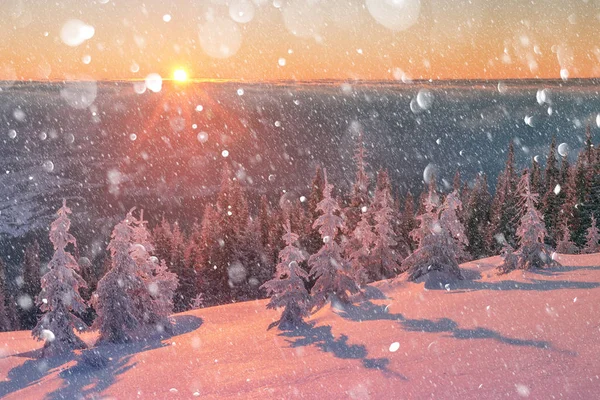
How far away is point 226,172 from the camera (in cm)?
5703

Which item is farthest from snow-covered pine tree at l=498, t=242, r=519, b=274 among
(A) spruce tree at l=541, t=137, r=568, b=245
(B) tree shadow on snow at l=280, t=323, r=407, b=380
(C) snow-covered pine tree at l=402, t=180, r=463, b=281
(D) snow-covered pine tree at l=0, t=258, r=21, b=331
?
(D) snow-covered pine tree at l=0, t=258, r=21, b=331

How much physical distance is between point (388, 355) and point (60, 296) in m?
13.1

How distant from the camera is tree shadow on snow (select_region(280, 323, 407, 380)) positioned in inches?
421

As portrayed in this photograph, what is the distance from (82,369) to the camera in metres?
14.0

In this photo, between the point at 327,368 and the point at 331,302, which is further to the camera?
the point at 331,302

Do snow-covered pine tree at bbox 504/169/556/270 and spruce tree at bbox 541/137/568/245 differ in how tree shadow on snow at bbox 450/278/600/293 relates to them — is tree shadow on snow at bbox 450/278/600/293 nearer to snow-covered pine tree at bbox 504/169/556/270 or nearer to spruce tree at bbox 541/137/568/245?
snow-covered pine tree at bbox 504/169/556/270

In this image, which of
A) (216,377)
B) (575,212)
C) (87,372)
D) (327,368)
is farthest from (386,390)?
(575,212)

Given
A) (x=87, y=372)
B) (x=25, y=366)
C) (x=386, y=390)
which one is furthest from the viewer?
(x=25, y=366)

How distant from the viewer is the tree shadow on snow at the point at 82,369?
12.1 metres

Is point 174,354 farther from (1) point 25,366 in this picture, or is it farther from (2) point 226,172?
(2) point 226,172

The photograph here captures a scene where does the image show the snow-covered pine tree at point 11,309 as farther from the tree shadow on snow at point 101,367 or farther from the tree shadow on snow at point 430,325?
the tree shadow on snow at point 430,325

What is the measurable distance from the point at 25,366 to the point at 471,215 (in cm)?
5543

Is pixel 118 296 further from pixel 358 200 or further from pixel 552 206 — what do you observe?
pixel 552 206

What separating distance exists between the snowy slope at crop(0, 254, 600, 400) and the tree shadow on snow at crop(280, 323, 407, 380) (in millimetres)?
43
